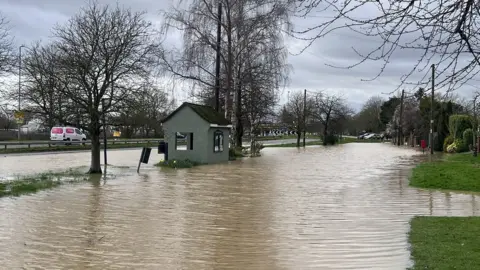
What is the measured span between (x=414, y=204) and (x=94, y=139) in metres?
13.0

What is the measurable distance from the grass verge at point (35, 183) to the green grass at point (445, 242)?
34.2 ft

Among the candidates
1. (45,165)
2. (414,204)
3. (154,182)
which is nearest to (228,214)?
(414,204)

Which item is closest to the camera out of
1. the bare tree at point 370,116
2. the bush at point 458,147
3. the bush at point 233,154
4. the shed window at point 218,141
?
the shed window at point 218,141

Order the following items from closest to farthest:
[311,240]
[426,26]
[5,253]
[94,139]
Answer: [426,26] < [5,253] < [311,240] < [94,139]

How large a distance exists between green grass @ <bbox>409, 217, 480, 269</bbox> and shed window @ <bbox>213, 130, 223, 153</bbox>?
18895 mm

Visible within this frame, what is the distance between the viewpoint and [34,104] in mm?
19703

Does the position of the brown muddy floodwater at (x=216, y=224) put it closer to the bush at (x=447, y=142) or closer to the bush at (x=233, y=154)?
the bush at (x=233, y=154)

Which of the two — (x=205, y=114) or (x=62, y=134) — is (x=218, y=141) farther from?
(x=62, y=134)

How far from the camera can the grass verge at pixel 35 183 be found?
47.7 feet

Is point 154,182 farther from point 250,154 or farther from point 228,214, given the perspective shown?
point 250,154

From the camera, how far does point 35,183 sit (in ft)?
54.2

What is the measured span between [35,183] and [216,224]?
865 cm

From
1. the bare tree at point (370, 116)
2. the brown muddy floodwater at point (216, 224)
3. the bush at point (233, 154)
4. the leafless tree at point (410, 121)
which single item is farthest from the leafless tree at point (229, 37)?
the bare tree at point (370, 116)

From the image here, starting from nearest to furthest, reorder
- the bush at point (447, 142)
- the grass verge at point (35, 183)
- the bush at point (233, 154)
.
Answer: the grass verge at point (35, 183)
the bush at point (233, 154)
the bush at point (447, 142)
